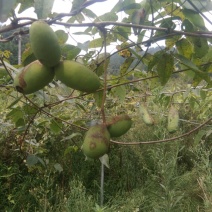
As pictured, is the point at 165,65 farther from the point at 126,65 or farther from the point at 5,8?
the point at 5,8

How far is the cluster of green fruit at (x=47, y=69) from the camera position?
0.47 m

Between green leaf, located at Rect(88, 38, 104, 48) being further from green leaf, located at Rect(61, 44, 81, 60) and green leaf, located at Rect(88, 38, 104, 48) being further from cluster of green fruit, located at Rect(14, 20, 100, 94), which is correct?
cluster of green fruit, located at Rect(14, 20, 100, 94)

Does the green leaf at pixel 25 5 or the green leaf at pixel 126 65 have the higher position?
the green leaf at pixel 25 5

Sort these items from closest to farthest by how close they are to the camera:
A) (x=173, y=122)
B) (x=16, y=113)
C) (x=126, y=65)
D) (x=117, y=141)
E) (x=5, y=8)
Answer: (x=5, y=8) → (x=173, y=122) → (x=126, y=65) → (x=16, y=113) → (x=117, y=141)

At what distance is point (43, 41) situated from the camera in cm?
47

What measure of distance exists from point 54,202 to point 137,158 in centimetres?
87

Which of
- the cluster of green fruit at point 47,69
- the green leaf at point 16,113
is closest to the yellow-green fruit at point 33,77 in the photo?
the cluster of green fruit at point 47,69

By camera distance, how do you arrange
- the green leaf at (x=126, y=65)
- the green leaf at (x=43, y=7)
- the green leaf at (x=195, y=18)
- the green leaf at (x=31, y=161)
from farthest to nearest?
the green leaf at (x=31, y=161) → the green leaf at (x=126, y=65) → the green leaf at (x=195, y=18) → the green leaf at (x=43, y=7)

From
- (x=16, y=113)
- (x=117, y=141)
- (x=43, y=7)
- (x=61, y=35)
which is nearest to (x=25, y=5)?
(x=61, y=35)

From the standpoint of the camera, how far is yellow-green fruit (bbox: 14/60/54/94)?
1.65 feet

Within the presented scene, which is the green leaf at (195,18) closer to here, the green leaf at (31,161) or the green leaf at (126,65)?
the green leaf at (126,65)

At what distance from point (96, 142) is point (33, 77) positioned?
138 mm

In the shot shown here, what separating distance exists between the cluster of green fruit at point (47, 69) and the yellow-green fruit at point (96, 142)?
0.22ft

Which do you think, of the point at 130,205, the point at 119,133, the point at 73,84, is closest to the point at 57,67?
the point at 73,84
